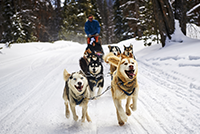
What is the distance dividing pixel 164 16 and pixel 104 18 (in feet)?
135

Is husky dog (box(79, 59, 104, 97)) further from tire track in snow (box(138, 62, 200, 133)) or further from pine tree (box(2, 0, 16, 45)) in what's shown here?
pine tree (box(2, 0, 16, 45))

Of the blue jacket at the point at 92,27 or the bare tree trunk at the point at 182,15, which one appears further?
the bare tree trunk at the point at 182,15

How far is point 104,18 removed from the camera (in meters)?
49.0

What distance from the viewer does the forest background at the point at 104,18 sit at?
9.78 m

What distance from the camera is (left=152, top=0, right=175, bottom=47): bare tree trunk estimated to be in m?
9.59

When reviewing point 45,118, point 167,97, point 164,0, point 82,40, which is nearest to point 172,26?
point 164,0

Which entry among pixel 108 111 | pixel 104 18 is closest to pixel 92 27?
pixel 108 111

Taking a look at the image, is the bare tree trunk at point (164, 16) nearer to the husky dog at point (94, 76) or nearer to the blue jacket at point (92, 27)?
the blue jacket at point (92, 27)

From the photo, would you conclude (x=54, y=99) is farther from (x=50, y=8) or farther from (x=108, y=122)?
(x=50, y=8)

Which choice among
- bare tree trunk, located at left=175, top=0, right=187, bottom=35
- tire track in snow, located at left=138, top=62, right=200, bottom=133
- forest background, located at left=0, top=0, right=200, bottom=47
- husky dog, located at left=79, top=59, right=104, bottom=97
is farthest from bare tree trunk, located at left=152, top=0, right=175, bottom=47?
husky dog, located at left=79, top=59, right=104, bottom=97

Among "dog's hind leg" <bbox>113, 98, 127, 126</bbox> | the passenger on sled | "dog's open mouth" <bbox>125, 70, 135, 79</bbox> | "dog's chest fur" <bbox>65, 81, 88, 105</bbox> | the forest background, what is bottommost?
"dog's hind leg" <bbox>113, 98, 127, 126</bbox>

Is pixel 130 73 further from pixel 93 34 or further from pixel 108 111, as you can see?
pixel 93 34

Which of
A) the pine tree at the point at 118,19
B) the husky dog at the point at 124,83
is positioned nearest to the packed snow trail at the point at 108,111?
the husky dog at the point at 124,83

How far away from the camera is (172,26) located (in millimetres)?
9562
